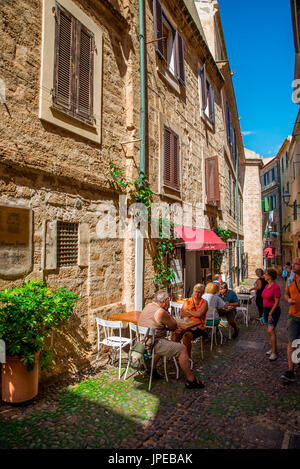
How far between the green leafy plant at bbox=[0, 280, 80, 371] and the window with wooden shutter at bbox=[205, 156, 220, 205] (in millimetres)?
8109

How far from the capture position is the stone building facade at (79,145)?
4.14 metres

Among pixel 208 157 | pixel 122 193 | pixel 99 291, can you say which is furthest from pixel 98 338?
pixel 208 157

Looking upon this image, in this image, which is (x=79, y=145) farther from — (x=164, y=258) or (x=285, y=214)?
(x=285, y=214)

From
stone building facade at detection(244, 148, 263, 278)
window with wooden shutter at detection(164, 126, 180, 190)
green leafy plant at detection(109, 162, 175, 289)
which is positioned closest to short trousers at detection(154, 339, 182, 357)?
green leafy plant at detection(109, 162, 175, 289)

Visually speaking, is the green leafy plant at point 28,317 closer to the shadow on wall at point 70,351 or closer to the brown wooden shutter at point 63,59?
the shadow on wall at point 70,351

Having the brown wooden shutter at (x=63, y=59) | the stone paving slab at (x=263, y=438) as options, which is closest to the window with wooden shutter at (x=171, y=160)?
the brown wooden shutter at (x=63, y=59)

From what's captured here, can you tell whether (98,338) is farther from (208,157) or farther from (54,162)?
(208,157)

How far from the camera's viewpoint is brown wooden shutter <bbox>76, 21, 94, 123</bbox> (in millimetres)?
5211

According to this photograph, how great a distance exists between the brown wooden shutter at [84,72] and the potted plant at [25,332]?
3047 millimetres

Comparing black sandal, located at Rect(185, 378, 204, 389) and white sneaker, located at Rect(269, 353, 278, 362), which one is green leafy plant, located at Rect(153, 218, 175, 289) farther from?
black sandal, located at Rect(185, 378, 204, 389)

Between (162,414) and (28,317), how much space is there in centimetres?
194

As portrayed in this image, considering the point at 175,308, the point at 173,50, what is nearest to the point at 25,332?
the point at 175,308

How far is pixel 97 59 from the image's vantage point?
5660mm
